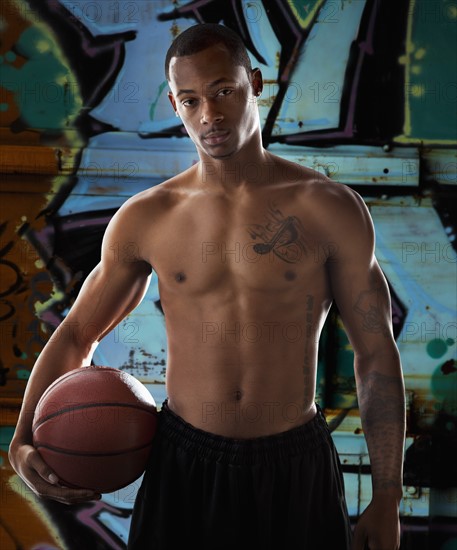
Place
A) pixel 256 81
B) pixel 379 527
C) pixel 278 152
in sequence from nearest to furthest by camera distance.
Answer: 1. pixel 379 527
2. pixel 256 81
3. pixel 278 152

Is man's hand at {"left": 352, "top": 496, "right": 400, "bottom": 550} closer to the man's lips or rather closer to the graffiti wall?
the man's lips

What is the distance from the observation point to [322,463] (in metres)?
1.77

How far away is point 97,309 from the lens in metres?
1.92

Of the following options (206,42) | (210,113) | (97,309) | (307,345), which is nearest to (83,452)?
(97,309)

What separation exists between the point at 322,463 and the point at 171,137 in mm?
1724

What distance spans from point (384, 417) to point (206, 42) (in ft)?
3.24

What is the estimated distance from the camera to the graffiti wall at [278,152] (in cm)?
302

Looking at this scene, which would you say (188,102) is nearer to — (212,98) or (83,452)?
(212,98)

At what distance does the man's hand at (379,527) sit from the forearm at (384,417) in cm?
5

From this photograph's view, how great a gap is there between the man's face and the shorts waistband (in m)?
0.67

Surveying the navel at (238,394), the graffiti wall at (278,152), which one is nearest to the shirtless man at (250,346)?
the navel at (238,394)

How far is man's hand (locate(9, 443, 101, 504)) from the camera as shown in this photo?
1.64 m

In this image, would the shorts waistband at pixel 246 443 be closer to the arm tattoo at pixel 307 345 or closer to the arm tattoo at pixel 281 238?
the arm tattoo at pixel 307 345

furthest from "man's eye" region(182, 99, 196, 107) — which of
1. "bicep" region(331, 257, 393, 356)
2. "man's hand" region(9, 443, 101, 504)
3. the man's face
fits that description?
"man's hand" region(9, 443, 101, 504)
